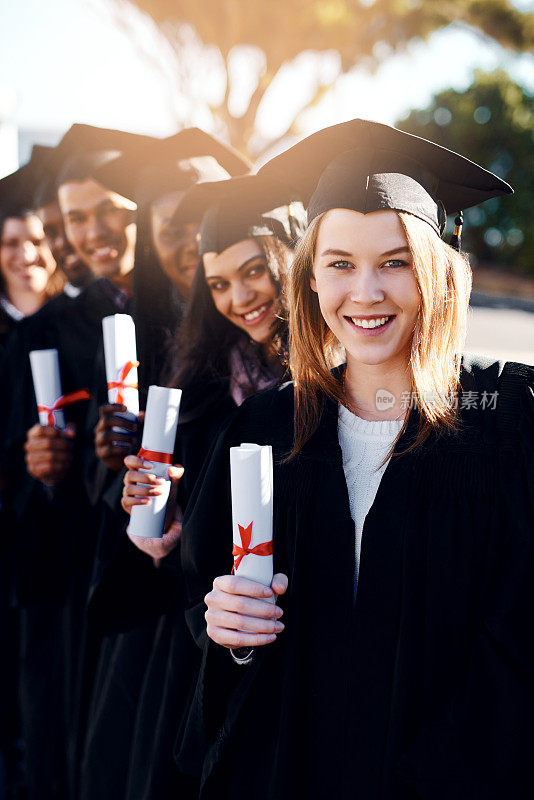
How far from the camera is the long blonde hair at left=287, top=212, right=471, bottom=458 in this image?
159 cm

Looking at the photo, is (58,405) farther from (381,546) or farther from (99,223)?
(381,546)

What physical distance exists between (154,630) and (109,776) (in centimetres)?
58

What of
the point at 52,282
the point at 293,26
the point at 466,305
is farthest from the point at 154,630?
the point at 293,26

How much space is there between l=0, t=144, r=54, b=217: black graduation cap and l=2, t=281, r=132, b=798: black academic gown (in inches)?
35.4

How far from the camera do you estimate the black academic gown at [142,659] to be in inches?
86.0

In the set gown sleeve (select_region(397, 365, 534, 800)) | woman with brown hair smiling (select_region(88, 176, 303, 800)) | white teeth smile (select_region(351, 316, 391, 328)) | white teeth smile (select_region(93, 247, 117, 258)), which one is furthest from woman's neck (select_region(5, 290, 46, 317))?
gown sleeve (select_region(397, 365, 534, 800))

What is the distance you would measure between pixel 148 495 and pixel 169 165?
182 cm

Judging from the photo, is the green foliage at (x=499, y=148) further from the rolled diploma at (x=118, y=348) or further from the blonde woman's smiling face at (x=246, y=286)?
the rolled diploma at (x=118, y=348)

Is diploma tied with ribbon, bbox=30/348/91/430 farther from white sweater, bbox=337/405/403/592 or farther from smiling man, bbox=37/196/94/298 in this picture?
white sweater, bbox=337/405/403/592

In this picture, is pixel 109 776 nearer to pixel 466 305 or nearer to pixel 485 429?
pixel 485 429

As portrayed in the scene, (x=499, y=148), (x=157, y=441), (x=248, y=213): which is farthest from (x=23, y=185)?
(x=499, y=148)

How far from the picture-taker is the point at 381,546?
4.97ft

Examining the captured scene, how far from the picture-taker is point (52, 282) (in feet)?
14.0

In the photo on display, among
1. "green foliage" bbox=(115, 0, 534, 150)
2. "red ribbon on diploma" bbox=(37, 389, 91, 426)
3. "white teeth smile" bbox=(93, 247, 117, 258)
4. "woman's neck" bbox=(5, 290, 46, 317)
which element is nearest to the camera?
"red ribbon on diploma" bbox=(37, 389, 91, 426)
